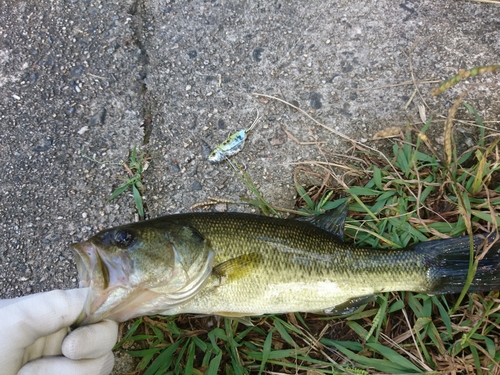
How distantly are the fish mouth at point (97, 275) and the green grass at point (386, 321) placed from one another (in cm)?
82

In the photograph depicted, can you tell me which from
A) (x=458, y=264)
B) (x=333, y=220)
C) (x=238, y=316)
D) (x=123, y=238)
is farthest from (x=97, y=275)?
(x=458, y=264)

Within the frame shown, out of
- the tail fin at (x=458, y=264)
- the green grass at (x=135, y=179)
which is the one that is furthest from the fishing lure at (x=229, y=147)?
the tail fin at (x=458, y=264)

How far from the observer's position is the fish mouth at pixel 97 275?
97.8 inches

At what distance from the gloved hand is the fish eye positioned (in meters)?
0.49

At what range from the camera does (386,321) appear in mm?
3256

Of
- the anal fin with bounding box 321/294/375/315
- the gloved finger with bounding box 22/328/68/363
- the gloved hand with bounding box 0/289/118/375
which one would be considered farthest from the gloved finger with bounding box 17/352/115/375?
the anal fin with bounding box 321/294/375/315

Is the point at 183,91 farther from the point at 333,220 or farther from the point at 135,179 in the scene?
the point at 333,220

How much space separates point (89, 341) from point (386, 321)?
2.17 m

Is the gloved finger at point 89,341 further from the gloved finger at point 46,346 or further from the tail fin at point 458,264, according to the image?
the tail fin at point 458,264

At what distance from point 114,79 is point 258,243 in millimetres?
2087

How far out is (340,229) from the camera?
317 centimetres

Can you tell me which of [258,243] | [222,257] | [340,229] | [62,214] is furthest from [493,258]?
[62,214]

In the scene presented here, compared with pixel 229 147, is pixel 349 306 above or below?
below

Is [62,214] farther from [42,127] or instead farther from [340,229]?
[340,229]
